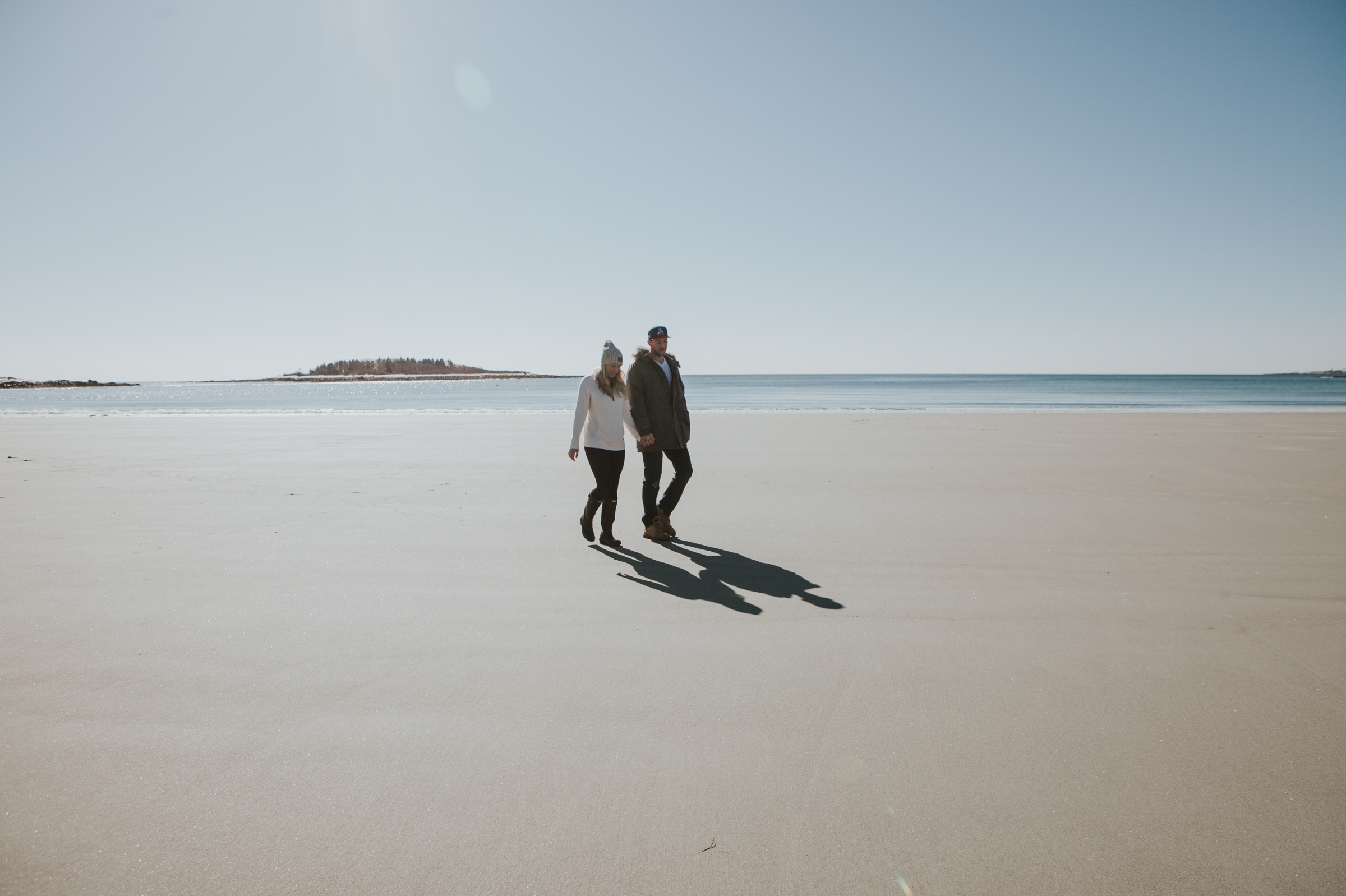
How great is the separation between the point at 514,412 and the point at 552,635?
25467 millimetres

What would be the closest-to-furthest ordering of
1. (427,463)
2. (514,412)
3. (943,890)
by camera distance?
(943,890) < (427,463) < (514,412)

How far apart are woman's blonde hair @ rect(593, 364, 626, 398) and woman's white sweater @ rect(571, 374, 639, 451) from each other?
26mm

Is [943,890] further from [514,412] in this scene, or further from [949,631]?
[514,412]

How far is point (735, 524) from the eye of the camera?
6.25 m

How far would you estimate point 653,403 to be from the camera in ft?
18.7

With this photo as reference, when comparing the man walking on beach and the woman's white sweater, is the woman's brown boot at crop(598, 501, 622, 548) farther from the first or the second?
the woman's white sweater

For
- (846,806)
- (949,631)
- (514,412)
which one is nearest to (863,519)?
(949,631)

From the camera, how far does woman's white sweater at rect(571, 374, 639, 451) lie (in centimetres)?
571

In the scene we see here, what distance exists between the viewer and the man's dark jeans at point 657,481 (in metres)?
5.80

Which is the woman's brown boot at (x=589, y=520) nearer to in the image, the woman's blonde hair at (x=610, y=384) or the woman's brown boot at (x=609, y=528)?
the woman's brown boot at (x=609, y=528)

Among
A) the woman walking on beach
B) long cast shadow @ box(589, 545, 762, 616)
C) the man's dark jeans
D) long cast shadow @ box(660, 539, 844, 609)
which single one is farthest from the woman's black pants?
long cast shadow @ box(660, 539, 844, 609)

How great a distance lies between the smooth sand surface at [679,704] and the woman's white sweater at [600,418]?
903 millimetres

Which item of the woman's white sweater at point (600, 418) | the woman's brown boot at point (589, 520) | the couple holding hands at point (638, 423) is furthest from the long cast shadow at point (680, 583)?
the woman's white sweater at point (600, 418)

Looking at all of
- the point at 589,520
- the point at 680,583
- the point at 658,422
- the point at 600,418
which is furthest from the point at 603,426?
the point at 680,583
